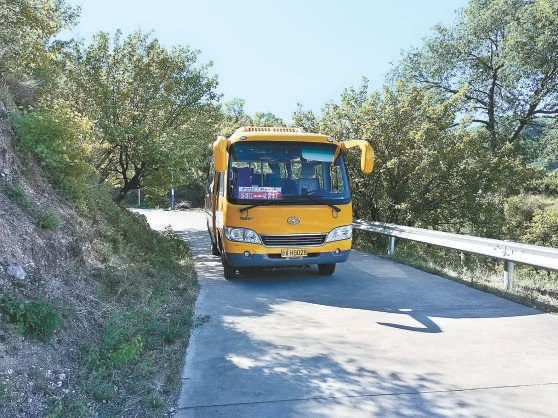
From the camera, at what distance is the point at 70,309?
15.0ft

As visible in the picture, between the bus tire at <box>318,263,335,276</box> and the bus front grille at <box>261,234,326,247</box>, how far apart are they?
40.6 inches

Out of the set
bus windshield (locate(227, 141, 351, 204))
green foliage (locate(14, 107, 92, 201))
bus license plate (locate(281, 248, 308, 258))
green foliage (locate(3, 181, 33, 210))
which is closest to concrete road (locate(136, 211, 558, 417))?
bus license plate (locate(281, 248, 308, 258))

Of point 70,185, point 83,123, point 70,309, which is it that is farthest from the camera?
point 83,123

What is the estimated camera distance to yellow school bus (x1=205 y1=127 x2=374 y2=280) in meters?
7.86

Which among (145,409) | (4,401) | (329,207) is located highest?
(329,207)

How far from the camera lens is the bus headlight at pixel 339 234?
26.6 ft

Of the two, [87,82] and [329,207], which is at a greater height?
[87,82]

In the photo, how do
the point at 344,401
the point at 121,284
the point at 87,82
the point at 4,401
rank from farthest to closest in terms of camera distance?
1. the point at 87,82
2. the point at 121,284
3. the point at 344,401
4. the point at 4,401

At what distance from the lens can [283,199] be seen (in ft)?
26.0

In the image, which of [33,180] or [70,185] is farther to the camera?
[70,185]

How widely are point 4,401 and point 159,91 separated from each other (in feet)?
38.9

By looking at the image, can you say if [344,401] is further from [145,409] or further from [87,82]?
[87,82]

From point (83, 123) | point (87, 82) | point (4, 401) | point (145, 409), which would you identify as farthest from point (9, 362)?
point (87, 82)

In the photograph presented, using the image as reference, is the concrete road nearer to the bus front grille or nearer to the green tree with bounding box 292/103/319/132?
the bus front grille
